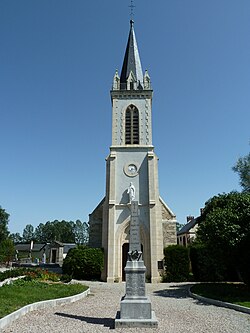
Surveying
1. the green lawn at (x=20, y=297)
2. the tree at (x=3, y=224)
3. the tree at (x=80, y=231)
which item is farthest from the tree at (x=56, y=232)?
the green lawn at (x=20, y=297)

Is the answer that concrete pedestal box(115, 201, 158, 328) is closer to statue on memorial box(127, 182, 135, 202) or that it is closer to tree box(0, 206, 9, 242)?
statue on memorial box(127, 182, 135, 202)

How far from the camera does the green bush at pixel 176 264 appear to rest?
771 inches

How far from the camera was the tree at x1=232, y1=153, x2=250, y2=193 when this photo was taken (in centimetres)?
2458

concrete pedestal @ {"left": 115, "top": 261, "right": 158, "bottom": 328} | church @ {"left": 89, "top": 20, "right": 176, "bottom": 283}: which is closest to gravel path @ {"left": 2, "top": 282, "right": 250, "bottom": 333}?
concrete pedestal @ {"left": 115, "top": 261, "right": 158, "bottom": 328}

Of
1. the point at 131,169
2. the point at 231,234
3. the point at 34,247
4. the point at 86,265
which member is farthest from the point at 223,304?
the point at 34,247

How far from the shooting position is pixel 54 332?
635 centimetres

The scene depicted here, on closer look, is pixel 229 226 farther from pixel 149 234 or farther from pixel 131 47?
pixel 131 47

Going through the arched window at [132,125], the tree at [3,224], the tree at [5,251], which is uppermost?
the arched window at [132,125]

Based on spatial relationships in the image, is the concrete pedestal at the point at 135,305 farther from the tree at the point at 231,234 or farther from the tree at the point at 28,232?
the tree at the point at 28,232

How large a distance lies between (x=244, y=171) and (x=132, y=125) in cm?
1114

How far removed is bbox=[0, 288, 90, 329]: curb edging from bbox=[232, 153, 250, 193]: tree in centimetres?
1796

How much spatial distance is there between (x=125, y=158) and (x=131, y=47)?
13093 millimetres

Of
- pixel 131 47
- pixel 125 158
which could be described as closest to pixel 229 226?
pixel 125 158

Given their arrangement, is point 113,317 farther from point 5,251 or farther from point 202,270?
point 5,251
